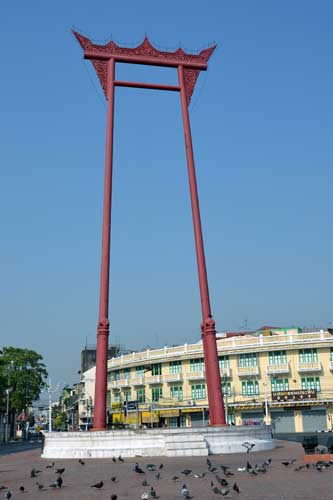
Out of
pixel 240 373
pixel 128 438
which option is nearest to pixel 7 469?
pixel 128 438

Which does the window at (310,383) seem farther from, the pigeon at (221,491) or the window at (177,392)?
the pigeon at (221,491)

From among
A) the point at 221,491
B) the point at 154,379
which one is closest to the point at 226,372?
the point at 154,379

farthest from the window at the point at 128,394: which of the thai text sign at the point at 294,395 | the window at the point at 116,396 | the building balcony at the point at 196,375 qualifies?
the thai text sign at the point at 294,395

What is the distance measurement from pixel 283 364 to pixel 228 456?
127ft

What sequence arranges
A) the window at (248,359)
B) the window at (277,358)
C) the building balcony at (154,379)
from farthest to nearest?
the building balcony at (154,379) → the window at (248,359) → the window at (277,358)

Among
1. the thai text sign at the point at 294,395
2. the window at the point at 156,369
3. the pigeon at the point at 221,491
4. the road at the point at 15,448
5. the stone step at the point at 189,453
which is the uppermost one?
the window at the point at 156,369

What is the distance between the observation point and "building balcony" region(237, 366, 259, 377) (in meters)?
62.6

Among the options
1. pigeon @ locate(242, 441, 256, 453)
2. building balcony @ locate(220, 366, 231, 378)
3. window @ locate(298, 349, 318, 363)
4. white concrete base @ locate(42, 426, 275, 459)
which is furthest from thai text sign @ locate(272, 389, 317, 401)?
pigeon @ locate(242, 441, 256, 453)

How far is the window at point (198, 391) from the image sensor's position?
65250mm

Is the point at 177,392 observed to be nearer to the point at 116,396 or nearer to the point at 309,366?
the point at 116,396

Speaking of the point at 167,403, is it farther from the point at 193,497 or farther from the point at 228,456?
the point at 193,497

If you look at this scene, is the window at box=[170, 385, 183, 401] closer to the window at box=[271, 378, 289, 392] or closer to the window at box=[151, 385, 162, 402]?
the window at box=[151, 385, 162, 402]

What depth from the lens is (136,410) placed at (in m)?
69.8

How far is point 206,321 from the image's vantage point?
29.8m
